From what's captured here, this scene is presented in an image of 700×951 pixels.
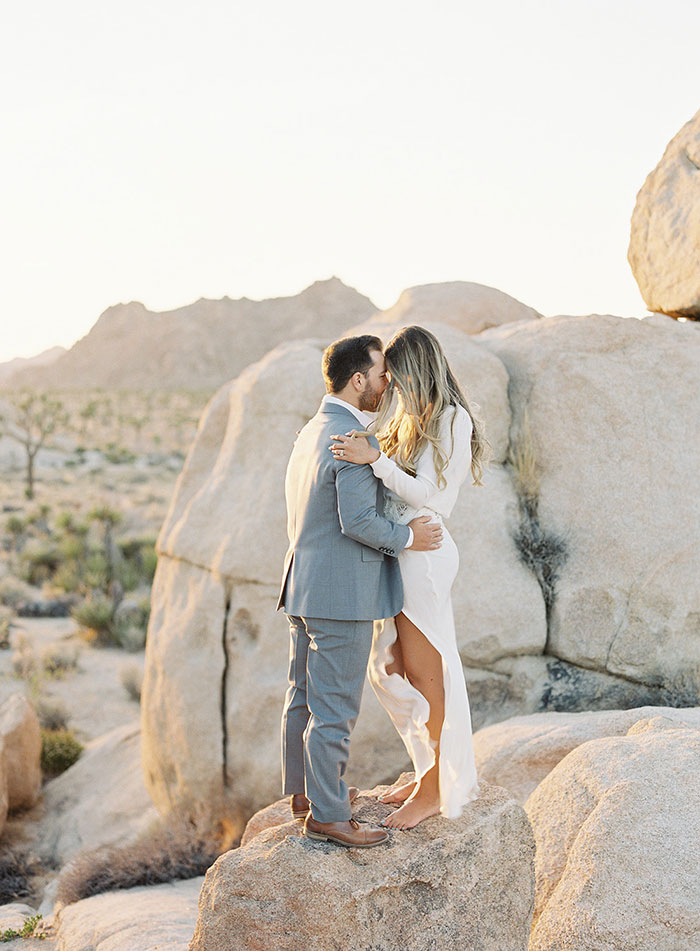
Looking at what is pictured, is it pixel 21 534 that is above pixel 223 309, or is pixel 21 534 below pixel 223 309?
below

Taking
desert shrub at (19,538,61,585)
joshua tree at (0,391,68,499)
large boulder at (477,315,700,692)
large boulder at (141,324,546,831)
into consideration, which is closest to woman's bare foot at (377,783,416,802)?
large boulder at (141,324,546,831)

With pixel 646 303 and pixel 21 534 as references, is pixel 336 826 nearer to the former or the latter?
pixel 646 303

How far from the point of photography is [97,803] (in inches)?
341

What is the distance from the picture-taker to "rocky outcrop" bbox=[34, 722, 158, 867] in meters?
8.08

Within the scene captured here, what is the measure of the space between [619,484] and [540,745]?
2173mm

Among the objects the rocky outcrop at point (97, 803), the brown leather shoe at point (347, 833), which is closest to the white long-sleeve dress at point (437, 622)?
the brown leather shoe at point (347, 833)

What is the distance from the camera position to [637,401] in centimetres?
689

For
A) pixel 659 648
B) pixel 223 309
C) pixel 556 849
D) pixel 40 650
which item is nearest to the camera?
pixel 556 849

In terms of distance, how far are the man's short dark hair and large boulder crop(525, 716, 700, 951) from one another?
7.31ft

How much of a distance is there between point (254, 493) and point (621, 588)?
284 cm

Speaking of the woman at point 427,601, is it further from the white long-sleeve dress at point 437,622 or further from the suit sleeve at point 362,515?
the suit sleeve at point 362,515

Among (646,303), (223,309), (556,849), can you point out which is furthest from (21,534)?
(223,309)

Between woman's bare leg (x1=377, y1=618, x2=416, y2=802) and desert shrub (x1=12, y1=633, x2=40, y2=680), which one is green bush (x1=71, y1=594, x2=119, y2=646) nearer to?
desert shrub (x1=12, y1=633, x2=40, y2=680)

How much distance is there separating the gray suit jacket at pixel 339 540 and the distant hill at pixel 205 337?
82346 millimetres
